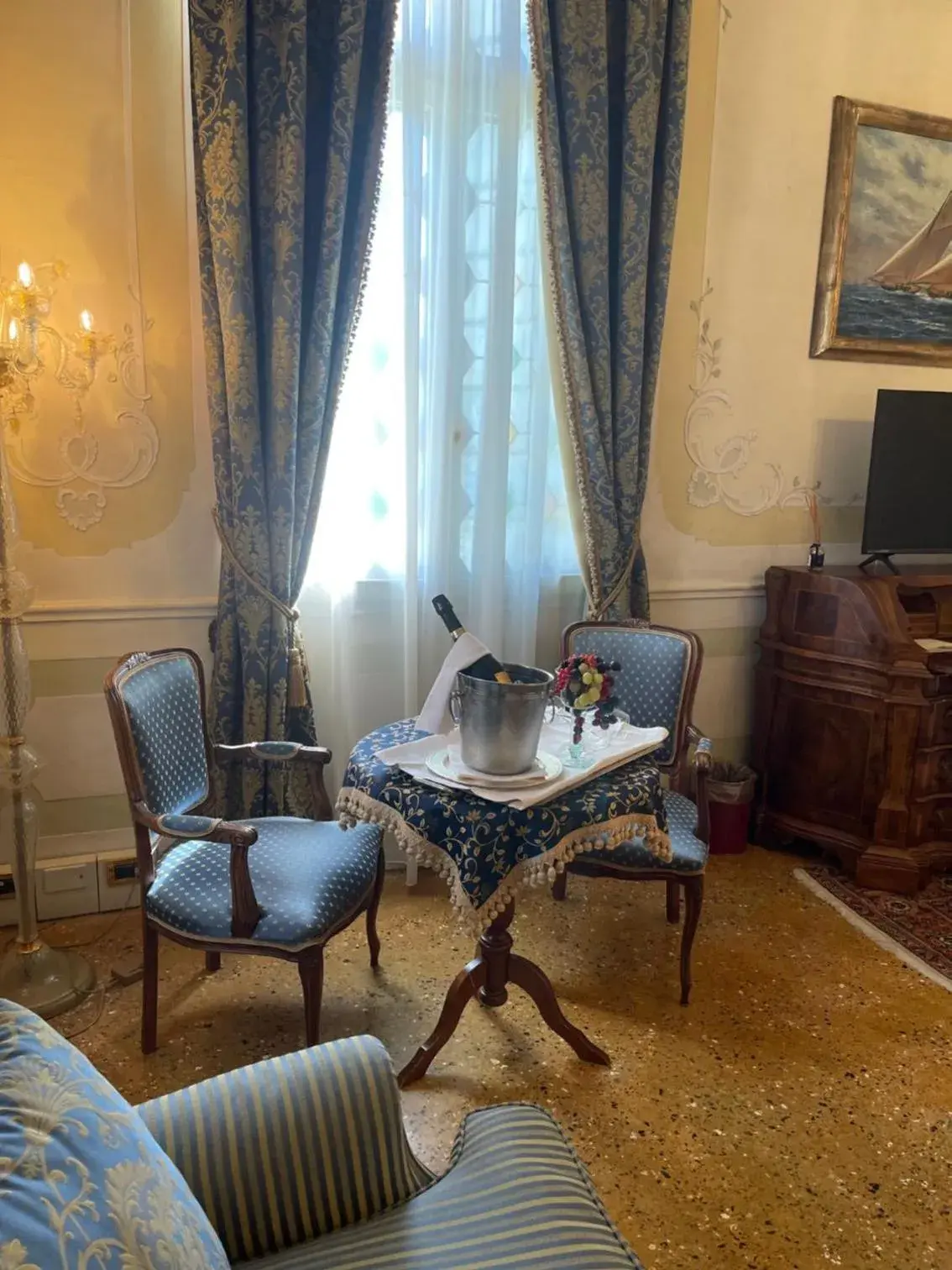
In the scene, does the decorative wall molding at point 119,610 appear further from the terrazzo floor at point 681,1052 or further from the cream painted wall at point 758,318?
the cream painted wall at point 758,318

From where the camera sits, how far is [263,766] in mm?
2652

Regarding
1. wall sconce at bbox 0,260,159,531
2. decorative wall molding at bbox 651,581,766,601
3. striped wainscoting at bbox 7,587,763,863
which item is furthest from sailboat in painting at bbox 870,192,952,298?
striped wainscoting at bbox 7,587,763,863

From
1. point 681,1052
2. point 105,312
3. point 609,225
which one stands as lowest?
point 681,1052

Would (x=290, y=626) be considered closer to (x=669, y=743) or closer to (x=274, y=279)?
(x=274, y=279)

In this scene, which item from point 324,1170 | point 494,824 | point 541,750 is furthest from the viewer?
point 541,750

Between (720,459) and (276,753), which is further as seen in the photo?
(720,459)

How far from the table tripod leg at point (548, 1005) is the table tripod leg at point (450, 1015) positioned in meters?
0.08

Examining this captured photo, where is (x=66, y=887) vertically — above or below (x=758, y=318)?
below

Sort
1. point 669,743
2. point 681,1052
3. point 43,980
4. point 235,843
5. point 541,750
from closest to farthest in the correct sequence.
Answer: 1. point 235,843
2. point 541,750
3. point 681,1052
4. point 43,980
5. point 669,743

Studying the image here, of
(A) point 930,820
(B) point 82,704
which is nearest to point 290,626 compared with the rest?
(B) point 82,704

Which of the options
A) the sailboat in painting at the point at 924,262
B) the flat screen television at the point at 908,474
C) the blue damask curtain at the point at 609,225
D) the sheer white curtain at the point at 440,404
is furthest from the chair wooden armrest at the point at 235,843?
the sailboat in painting at the point at 924,262

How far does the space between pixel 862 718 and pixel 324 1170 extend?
8.10 ft

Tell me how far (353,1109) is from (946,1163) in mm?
1453

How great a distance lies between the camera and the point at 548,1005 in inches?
81.7
